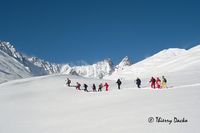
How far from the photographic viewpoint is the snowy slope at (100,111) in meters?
22.5

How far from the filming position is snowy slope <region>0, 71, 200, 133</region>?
22.5 m

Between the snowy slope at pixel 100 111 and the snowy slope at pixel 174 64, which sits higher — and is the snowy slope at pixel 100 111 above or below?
below

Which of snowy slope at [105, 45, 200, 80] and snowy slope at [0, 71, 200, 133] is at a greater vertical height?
snowy slope at [105, 45, 200, 80]

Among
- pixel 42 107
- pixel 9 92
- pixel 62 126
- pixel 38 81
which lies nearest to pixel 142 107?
pixel 62 126

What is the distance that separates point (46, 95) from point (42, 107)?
23.0ft

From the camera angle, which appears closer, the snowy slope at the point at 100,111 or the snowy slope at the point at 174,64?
the snowy slope at the point at 100,111

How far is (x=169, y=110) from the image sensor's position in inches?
943

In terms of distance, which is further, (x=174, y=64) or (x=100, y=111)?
(x=174, y=64)

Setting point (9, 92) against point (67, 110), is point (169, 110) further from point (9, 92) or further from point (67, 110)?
point (9, 92)

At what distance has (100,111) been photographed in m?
28.0

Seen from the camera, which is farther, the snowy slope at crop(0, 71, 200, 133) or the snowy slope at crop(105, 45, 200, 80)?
the snowy slope at crop(105, 45, 200, 80)

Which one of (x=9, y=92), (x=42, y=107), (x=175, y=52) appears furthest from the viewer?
(x=175, y=52)

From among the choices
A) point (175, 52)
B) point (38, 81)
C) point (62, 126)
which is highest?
point (175, 52)

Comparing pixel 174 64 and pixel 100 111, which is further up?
pixel 174 64
